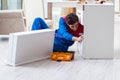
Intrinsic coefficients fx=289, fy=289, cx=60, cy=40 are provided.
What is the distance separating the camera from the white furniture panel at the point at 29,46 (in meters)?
3.17

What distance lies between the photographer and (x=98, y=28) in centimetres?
348

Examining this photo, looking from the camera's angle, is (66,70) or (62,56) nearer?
(66,70)

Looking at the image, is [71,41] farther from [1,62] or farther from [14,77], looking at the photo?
[14,77]

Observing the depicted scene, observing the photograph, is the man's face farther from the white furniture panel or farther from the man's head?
the white furniture panel

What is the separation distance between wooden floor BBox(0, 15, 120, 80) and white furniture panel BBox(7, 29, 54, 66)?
80 millimetres

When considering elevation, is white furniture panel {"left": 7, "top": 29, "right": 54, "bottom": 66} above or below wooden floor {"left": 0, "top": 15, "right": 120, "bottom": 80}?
above

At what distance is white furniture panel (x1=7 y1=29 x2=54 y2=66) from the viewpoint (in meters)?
3.17

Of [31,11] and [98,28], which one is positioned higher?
[31,11]

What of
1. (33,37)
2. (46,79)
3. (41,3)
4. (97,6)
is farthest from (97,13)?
(41,3)

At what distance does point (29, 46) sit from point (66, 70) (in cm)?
54

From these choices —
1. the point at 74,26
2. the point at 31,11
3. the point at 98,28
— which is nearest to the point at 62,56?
the point at 74,26

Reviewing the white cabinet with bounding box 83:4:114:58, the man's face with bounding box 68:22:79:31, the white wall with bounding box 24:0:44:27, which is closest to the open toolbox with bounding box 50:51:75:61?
the white cabinet with bounding box 83:4:114:58

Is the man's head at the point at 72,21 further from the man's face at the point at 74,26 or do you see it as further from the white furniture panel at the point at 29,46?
the white furniture panel at the point at 29,46

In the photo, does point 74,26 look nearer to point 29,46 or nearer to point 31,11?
point 29,46
